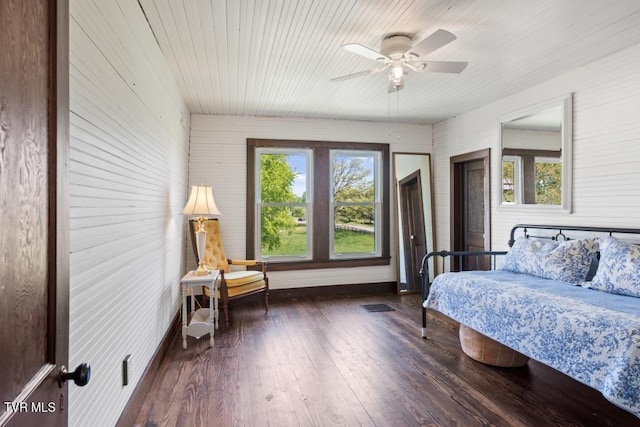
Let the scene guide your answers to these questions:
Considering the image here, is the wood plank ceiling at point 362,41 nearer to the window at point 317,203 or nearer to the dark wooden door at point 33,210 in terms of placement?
the window at point 317,203

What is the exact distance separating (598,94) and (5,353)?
4.10 metres

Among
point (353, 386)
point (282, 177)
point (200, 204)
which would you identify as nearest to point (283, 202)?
point (282, 177)

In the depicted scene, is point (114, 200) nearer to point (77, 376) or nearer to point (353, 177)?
point (77, 376)

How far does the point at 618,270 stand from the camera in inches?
97.8

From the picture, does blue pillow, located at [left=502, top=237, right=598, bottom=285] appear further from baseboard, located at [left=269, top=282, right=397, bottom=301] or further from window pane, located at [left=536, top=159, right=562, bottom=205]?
baseboard, located at [left=269, top=282, right=397, bottom=301]

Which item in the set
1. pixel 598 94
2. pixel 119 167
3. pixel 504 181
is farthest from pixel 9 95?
pixel 504 181

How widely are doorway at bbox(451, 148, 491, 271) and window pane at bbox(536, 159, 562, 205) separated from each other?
2.37ft

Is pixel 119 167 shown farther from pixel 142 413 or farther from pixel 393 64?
pixel 393 64

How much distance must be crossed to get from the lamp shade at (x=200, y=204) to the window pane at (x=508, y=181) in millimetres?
3238

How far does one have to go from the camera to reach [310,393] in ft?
8.07

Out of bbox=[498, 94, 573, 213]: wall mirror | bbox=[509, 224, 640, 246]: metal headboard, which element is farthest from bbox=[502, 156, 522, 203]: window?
bbox=[509, 224, 640, 246]: metal headboard

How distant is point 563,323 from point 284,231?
3.65 m

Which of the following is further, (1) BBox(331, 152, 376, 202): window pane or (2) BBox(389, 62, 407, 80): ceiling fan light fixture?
(1) BBox(331, 152, 376, 202): window pane

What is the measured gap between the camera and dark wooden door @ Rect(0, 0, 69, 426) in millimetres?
635
